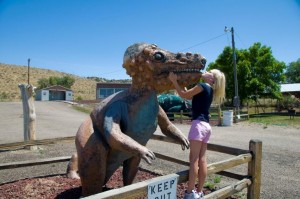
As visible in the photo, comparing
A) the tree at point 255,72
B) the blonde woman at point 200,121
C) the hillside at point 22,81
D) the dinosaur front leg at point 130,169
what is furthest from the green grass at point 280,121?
the hillside at point 22,81

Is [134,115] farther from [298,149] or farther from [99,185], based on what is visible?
[298,149]

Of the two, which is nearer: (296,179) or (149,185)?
(149,185)

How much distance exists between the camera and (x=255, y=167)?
3.95 m

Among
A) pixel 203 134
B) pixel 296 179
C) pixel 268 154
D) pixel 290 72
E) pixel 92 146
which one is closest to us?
pixel 203 134

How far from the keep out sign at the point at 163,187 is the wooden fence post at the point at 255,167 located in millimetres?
1570

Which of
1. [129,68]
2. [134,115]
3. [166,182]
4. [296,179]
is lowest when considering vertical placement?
[296,179]

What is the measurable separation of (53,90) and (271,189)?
4955 cm

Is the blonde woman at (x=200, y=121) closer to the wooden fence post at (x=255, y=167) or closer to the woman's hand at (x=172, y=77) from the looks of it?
the woman's hand at (x=172, y=77)

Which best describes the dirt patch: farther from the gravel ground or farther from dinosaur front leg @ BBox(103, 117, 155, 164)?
dinosaur front leg @ BBox(103, 117, 155, 164)

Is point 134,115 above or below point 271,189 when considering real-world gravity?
above

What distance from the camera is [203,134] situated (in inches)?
122

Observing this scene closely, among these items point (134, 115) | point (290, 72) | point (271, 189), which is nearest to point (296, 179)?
point (271, 189)

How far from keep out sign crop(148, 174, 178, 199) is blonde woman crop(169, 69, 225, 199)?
31 centimetres

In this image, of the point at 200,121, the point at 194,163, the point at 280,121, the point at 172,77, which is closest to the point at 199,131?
the point at 200,121
